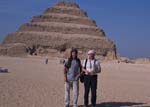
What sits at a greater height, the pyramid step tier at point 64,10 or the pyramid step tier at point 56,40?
the pyramid step tier at point 64,10

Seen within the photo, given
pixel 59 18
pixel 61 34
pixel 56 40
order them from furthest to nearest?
1. pixel 59 18
2. pixel 61 34
3. pixel 56 40

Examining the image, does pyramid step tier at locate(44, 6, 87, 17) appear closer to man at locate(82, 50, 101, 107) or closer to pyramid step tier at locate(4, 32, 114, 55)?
pyramid step tier at locate(4, 32, 114, 55)

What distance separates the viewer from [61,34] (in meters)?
94.6

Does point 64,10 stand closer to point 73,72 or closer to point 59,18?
point 59,18

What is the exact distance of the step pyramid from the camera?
90.2 m

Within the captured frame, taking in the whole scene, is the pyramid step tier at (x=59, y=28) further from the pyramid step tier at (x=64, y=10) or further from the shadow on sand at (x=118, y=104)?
the shadow on sand at (x=118, y=104)

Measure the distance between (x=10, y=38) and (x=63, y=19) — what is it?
47.2 feet

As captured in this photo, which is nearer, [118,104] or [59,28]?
[118,104]

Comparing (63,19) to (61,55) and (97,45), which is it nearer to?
(97,45)

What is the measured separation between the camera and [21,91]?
12.2m

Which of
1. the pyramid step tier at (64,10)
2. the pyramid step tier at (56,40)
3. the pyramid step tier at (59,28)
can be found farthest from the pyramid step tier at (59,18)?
the pyramid step tier at (56,40)

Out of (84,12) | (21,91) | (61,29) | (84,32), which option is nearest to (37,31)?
(61,29)

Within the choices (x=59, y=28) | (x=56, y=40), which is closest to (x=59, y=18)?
(x=59, y=28)

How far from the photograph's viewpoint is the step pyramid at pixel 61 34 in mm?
90206
